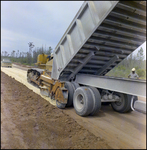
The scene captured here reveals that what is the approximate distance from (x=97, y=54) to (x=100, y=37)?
91 cm

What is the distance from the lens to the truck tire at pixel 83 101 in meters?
4.10

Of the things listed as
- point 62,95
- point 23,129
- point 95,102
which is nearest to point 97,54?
point 95,102

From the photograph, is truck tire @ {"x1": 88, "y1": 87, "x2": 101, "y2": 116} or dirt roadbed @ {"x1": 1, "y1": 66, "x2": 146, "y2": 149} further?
truck tire @ {"x1": 88, "y1": 87, "x2": 101, "y2": 116}

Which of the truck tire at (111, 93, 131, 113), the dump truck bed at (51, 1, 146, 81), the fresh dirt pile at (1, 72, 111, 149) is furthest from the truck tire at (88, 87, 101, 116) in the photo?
the fresh dirt pile at (1, 72, 111, 149)

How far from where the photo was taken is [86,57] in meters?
4.52

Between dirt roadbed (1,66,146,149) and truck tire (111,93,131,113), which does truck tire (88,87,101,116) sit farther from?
truck tire (111,93,131,113)

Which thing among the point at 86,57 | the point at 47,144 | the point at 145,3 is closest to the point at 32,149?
the point at 47,144

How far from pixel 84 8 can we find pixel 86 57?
4.83 ft

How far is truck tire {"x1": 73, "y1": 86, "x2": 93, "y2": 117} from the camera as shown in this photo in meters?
4.10

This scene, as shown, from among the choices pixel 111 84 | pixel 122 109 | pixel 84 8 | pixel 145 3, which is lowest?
pixel 122 109

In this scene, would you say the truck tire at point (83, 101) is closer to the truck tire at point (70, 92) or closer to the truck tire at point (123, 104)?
the truck tire at point (70, 92)

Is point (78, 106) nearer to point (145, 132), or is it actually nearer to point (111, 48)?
point (111, 48)

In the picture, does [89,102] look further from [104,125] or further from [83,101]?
[104,125]

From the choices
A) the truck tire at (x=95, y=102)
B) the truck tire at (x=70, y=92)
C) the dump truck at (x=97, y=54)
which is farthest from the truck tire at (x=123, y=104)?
the truck tire at (x=70, y=92)
